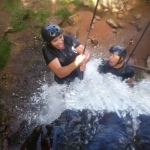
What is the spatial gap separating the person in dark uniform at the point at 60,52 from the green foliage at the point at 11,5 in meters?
5.47

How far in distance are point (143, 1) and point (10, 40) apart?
22.2 feet

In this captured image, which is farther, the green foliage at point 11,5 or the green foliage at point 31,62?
the green foliage at point 11,5

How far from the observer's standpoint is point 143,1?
9.73 meters

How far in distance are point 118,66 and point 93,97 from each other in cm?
114

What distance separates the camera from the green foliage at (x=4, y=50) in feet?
24.4

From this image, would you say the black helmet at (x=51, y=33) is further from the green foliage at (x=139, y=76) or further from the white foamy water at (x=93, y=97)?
the green foliage at (x=139, y=76)

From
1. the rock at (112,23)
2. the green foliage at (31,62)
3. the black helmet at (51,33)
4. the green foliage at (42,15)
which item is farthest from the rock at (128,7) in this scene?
the black helmet at (51,33)

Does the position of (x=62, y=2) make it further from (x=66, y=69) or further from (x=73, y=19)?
(x=66, y=69)

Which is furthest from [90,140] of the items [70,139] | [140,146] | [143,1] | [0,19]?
[143,1]

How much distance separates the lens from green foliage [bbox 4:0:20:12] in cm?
925

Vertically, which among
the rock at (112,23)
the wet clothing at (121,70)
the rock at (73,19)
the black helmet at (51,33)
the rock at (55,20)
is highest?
the black helmet at (51,33)

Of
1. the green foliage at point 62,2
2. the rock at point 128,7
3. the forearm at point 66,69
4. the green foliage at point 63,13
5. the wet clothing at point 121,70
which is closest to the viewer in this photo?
the forearm at point 66,69

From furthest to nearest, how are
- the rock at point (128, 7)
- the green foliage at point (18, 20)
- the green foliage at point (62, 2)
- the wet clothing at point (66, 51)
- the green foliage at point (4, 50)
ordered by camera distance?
the green foliage at point (62, 2) < the rock at point (128, 7) < the green foliage at point (18, 20) < the green foliage at point (4, 50) < the wet clothing at point (66, 51)

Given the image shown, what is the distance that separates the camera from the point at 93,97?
5.57 m
